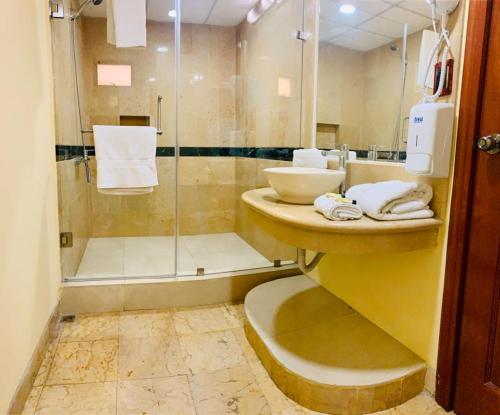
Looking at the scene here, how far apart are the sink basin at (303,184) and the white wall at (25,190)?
98 centimetres

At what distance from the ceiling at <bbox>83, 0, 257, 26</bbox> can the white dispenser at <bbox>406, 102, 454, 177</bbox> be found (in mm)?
2147

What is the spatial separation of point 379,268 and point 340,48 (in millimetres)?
1175

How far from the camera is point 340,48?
1.97m

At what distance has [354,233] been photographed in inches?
48.2

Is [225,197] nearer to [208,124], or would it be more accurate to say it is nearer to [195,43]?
[208,124]

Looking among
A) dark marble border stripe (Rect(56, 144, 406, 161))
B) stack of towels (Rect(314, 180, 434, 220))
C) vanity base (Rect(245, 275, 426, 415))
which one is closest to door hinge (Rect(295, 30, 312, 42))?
dark marble border stripe (Rect(56, 144, 406, 161))

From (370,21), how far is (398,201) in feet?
3.29

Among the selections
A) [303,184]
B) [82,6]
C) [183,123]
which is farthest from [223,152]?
[303,184]

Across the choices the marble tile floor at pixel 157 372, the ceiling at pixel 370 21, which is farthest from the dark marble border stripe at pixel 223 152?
the marble tile floor at pixel 157 372

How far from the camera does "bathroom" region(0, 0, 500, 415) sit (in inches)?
48.6

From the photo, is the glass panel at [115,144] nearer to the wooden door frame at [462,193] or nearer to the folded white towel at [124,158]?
the folded white towel at [124,158]

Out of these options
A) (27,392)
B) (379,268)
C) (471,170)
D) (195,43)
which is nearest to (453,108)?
(471,170)

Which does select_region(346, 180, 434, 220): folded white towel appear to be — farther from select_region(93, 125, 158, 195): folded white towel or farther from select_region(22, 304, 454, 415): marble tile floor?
select_region(93, 125, 158, 195): folded white towel

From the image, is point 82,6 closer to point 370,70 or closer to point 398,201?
point 370,70
